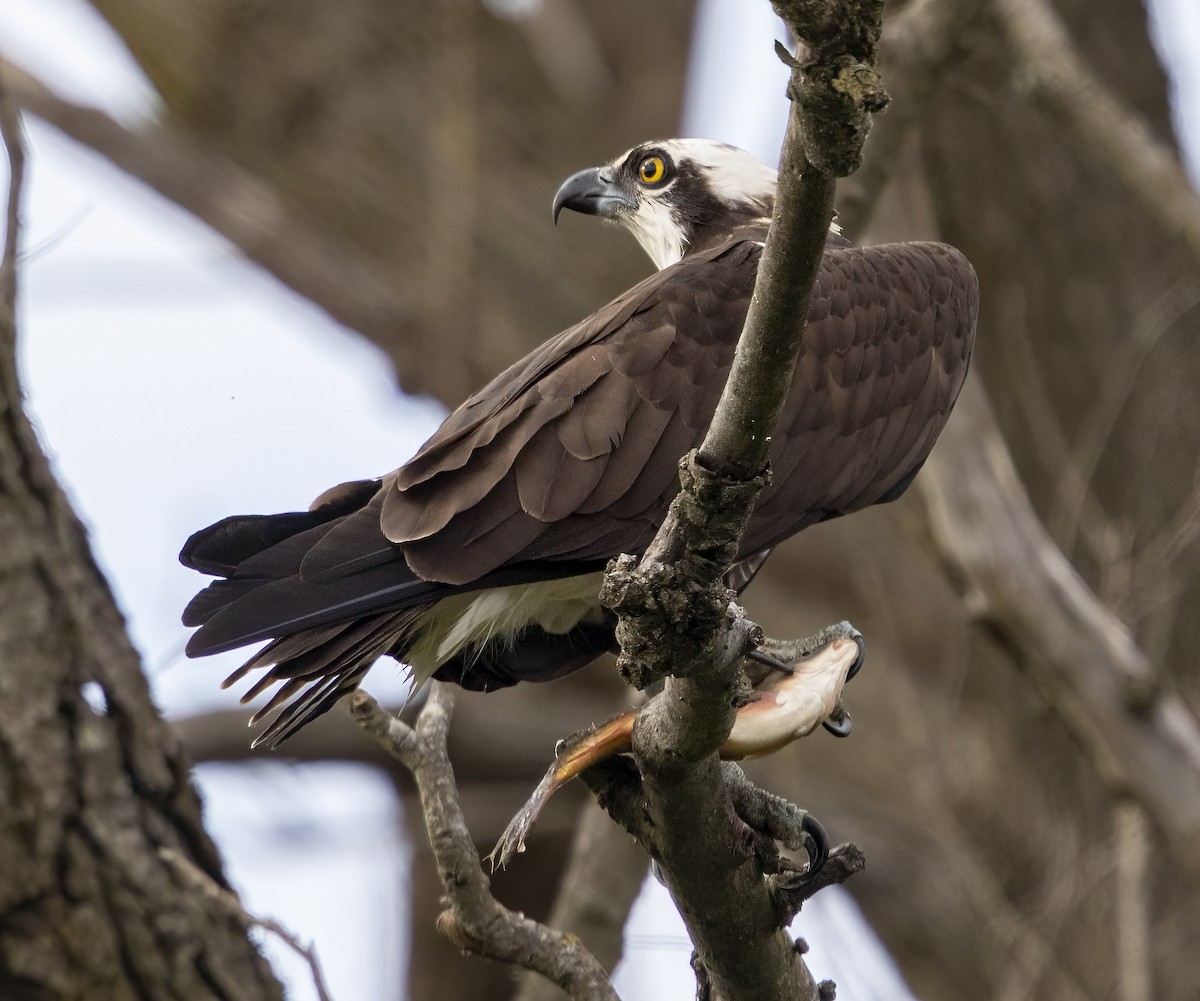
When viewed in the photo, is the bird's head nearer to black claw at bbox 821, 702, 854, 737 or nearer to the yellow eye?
the yellow eye

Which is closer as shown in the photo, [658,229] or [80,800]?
[80,800]

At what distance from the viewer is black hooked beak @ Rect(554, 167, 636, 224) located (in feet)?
16.8

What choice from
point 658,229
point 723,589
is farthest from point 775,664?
point 658,229

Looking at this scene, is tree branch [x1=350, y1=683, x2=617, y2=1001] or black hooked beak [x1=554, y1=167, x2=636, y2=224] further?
black hooked beak [x1=554, y1=167, x2=636, y2=224]

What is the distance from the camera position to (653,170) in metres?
5.10

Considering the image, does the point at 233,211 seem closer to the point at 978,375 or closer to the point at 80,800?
the point at 978,375

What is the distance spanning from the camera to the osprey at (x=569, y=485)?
3350mm

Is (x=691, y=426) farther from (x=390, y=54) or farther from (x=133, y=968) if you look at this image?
(x=390, y=54)

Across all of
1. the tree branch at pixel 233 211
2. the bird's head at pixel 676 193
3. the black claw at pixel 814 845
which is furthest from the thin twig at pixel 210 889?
the tree branch at pixel 233 211

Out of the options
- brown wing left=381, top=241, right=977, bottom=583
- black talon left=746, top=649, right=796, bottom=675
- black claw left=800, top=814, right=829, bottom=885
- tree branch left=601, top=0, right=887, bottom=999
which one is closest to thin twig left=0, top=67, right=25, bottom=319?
brown wing left=381, top=241, right=977, bottom=583

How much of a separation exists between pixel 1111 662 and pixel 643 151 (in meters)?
2.41

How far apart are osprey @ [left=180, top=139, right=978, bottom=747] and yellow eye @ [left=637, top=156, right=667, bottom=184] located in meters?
0.70

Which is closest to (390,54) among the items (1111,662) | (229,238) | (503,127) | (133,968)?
(503,127)

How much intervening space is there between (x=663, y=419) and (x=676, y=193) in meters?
1.56
